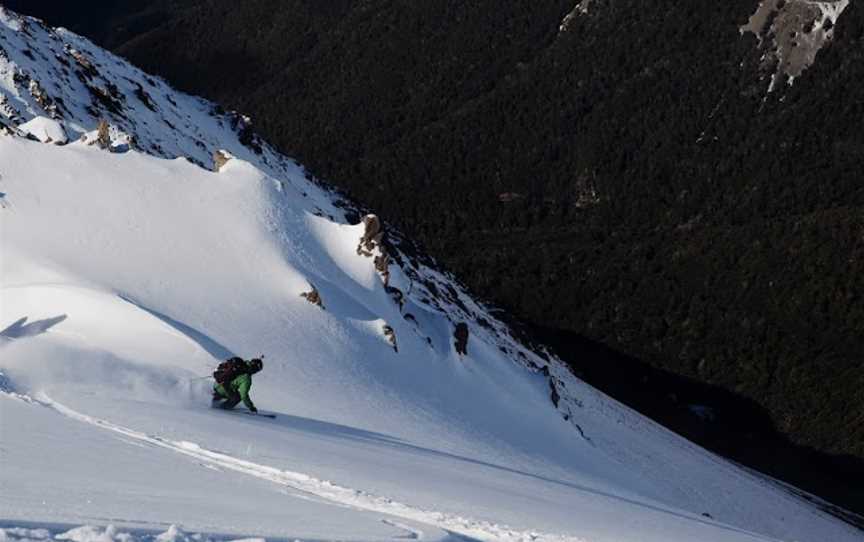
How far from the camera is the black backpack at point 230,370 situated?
867 inches

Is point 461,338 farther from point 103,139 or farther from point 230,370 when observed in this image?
point 230,370

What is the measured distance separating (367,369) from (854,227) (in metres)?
81.7

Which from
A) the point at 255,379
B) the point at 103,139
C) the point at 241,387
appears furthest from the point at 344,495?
the point at 103,139

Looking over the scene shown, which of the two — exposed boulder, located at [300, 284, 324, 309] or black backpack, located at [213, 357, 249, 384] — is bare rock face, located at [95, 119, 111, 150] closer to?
exposed boulder, located at [300, 284, 324, 309]

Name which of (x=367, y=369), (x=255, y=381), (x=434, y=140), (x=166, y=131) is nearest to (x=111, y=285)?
(x=255, y=381)

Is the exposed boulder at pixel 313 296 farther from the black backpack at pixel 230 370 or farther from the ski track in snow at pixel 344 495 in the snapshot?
the ski track in snow at pixel 344 495

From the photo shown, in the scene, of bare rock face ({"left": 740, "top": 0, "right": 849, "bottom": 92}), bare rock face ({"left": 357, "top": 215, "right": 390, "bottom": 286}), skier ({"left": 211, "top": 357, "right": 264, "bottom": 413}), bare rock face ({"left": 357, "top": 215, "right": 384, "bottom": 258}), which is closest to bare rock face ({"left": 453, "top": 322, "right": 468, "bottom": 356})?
bare rock face ({"left": 357, "top": 215, "right": 390, "bottom": 286})

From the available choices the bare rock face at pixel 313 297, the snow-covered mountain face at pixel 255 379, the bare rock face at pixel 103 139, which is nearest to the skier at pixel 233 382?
the snow-covered mountain face at pixel 255 379

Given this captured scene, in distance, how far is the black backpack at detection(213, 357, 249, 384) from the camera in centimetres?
2202

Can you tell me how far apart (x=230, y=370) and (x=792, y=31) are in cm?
13696

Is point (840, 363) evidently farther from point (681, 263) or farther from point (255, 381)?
point (255, 381)

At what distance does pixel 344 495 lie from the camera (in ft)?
49.5

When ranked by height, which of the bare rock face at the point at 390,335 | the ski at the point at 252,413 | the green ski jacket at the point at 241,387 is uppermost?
the bare rock face at the point at 390,335

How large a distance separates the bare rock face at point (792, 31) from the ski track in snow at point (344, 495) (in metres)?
137
